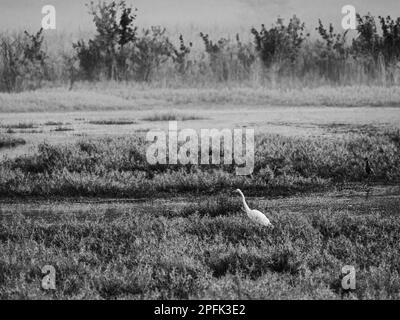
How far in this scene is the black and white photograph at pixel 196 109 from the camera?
968cm

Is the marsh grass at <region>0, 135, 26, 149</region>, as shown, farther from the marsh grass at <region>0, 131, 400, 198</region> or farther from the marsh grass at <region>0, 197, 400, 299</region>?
the marsh grass at <region>0, 197, 400, 299</region>

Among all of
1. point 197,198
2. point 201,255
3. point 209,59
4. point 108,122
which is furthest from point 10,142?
point 201,255

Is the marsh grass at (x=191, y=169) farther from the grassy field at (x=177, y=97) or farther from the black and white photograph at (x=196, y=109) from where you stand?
the grassy field at (x=177, y=97)

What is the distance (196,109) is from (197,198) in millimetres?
2073

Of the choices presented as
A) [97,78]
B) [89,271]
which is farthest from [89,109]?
[89,271]

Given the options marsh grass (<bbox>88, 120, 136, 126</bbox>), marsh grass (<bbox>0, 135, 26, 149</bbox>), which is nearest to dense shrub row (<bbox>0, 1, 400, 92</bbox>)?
marsh grass (<bbox>88, 120, 136, 126</bbox>)

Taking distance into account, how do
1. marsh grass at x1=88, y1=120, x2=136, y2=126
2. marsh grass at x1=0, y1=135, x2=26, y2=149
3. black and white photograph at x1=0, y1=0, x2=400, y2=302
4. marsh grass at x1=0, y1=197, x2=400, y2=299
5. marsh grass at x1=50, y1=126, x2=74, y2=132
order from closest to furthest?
1. marsh grass at x1=0, y1=197, x2=400, y2=299
2. black and white photograph at x1=0, y1=0, x2=400, y2=302
3. marsh grass at x1=0, y1=135, x2=26, y2=149
4. marsh grass at x1=50, y1=126, x2=74, y2=132
5. marsh grass at x1=88, y1=120, x2=136, y2=126

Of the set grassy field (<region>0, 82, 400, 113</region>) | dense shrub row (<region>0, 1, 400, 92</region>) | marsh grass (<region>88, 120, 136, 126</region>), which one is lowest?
marsh grass (<region>88, 120, 136, 126</region>)

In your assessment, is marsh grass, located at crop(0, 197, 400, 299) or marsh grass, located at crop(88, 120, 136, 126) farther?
marsh grass, located at crop(88, 120, 136, 126)

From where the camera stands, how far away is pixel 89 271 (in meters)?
5.75

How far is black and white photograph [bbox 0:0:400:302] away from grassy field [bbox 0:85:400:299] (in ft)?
0.11

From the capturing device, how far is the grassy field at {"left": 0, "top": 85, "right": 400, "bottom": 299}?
5625 mm

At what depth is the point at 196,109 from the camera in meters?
11.1

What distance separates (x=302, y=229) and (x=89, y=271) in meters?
2.53
